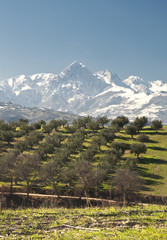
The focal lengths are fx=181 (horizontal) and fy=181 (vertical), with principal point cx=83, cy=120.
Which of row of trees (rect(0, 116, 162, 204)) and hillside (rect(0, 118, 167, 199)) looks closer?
row of trees (rect(0, 116, 162, 204))

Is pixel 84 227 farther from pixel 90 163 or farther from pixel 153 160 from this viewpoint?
pixel 153 160

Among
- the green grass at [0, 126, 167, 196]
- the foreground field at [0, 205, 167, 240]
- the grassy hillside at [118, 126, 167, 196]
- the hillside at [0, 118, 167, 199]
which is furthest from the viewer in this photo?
the green grass at [0, 126, 167, 196]

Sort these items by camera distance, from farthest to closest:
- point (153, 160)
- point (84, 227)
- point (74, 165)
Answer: point (153, 160)
point (74, 165)
point (84, 227)

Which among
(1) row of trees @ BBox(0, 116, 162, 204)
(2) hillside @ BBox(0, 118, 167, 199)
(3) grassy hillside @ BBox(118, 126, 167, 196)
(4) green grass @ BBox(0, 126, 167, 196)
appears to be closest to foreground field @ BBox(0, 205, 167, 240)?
(2) hillside @ BBox(0, 118, 167, 199)

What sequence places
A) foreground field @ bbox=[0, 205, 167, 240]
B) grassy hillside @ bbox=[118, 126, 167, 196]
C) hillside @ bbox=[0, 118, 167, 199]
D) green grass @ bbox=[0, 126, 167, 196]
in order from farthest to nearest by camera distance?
1. green grass @ bbox=[0, 126, 167, 196]
2. grassy hillside @ bbox=[118, 126, 167, 196]
3. hillside @ bbox=[0, 118, 167, 199]
4. foreground field @ bbox=[0, 205, 167, 240]

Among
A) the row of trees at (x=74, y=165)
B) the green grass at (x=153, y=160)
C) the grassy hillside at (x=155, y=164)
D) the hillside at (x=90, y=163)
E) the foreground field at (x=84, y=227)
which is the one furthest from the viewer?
the green grass at (x=153, y=160)

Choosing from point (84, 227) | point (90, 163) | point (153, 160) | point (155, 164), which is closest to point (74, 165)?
point (90, 163)

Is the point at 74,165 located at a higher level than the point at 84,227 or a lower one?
lower

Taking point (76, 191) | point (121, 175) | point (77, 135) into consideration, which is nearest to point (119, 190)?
point (121, 175)

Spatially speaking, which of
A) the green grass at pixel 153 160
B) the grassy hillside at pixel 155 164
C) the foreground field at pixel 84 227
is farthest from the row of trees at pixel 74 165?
the foreground field at pixel 84 227

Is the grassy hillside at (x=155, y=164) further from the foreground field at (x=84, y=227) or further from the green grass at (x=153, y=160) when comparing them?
the foreground field at (x=84, y=227)

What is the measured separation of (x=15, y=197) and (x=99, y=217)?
61004 millimetres

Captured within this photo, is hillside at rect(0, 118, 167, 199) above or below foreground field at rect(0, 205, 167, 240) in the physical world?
below

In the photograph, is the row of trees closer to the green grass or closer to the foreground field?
the green grass
